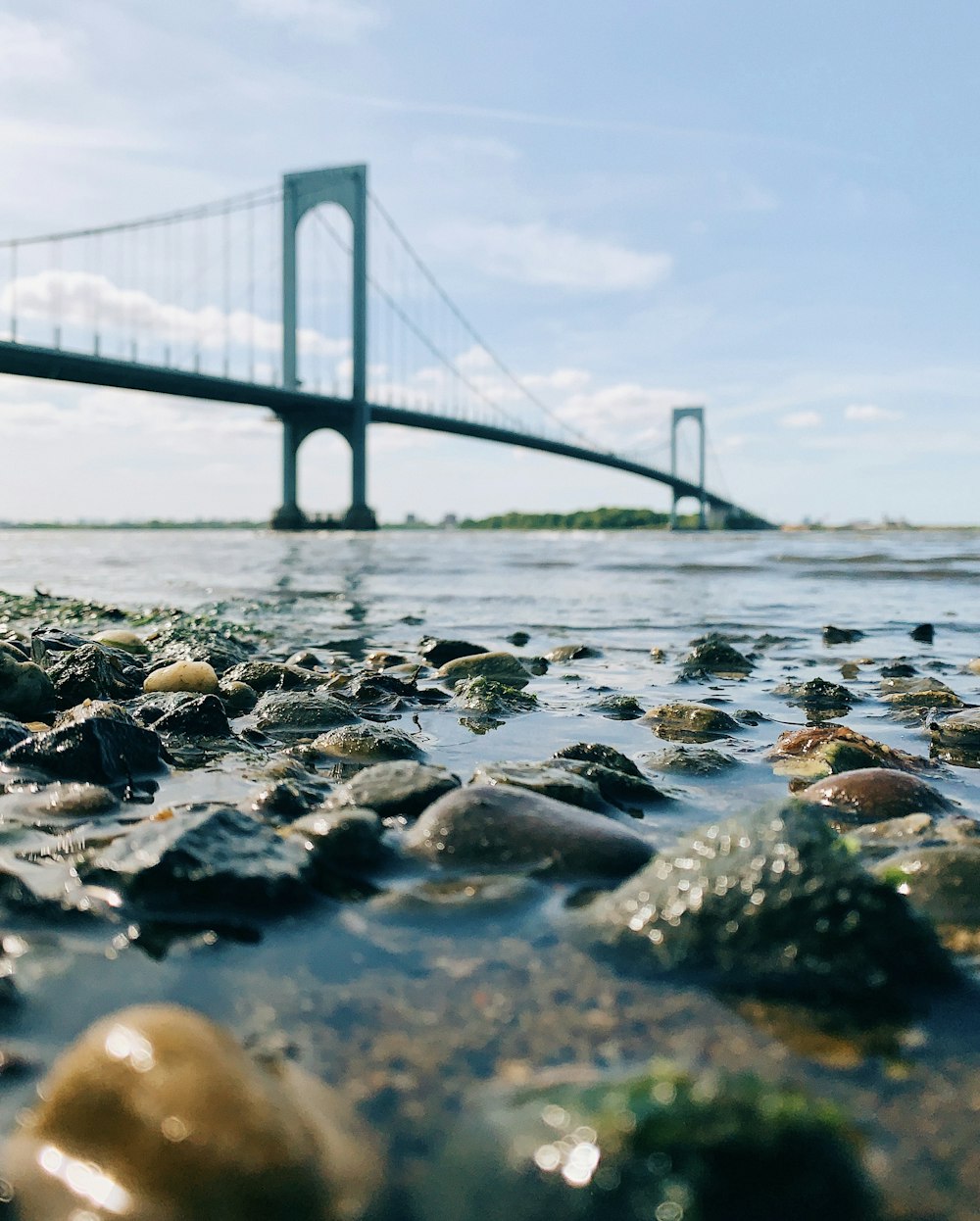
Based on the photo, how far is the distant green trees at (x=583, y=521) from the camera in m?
58.4

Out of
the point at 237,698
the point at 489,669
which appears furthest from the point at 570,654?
the point at 237,698

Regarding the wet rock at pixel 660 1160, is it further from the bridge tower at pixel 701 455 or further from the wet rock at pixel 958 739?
the bridge tower at pixel 701 455

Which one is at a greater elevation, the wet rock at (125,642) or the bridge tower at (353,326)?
the bridge tower at (353,326)

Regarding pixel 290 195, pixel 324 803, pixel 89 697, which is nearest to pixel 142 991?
pixel 324 803

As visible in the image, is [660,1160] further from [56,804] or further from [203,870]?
[56,804]

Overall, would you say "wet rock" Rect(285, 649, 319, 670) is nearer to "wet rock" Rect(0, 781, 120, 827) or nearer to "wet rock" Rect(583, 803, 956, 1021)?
"wet rock" Rect(0, 781, 120, 827)

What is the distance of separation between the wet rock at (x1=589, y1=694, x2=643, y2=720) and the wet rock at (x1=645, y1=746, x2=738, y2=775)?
0.70 metres

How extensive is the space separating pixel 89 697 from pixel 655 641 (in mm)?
3525

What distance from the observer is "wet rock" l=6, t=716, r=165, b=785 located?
2.31 meters

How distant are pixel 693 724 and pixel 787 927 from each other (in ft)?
6.03

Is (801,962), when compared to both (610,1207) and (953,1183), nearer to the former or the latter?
(953,1183)

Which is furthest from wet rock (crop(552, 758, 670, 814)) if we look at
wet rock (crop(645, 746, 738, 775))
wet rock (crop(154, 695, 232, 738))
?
wet rock (crop(154, 695, 232, 738))

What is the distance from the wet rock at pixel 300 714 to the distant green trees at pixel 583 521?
2150 inches

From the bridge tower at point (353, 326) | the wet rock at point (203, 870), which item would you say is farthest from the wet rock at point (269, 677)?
the bridge tower at point (353, 326)
